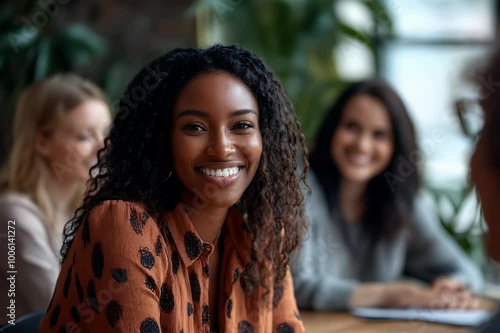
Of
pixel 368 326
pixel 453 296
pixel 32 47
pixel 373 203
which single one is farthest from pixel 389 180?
pixel 32 47

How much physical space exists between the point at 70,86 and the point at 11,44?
985 millimetres

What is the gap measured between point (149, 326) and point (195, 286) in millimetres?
162

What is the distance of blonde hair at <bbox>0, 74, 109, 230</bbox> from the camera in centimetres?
222

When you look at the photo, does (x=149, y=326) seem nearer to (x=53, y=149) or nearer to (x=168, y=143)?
(x=168, y=143)

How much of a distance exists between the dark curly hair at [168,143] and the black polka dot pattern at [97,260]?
10cm

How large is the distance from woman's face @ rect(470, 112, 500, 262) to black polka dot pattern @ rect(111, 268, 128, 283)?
1.81ft

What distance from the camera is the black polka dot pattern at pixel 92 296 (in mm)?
1201

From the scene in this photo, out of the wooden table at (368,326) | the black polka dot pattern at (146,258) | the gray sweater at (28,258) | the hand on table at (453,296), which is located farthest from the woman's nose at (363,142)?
the black polka dot pattern at (146,258)

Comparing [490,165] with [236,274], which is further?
[236,274]

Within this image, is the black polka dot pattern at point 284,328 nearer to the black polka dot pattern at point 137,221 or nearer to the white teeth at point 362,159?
the black polka dot pattern at point 137,221

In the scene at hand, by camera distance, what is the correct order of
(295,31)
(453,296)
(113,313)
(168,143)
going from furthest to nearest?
(295,31) → (453,296) → (168,143) → (113,313)

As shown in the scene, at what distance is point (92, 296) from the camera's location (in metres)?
1.21

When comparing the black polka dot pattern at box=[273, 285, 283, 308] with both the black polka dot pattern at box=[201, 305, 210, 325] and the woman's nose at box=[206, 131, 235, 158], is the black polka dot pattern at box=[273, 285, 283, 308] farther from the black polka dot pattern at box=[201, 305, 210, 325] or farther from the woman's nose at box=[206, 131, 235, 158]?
the woman's nose at box=[206, 131, 235, 158]

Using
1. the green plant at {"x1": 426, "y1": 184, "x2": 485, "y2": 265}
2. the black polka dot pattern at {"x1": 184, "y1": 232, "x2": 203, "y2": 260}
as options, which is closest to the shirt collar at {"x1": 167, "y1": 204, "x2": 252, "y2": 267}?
the black polka dot pattern at {"x1": 184, "y1": 232, "x2": 203, "y2": 260}
